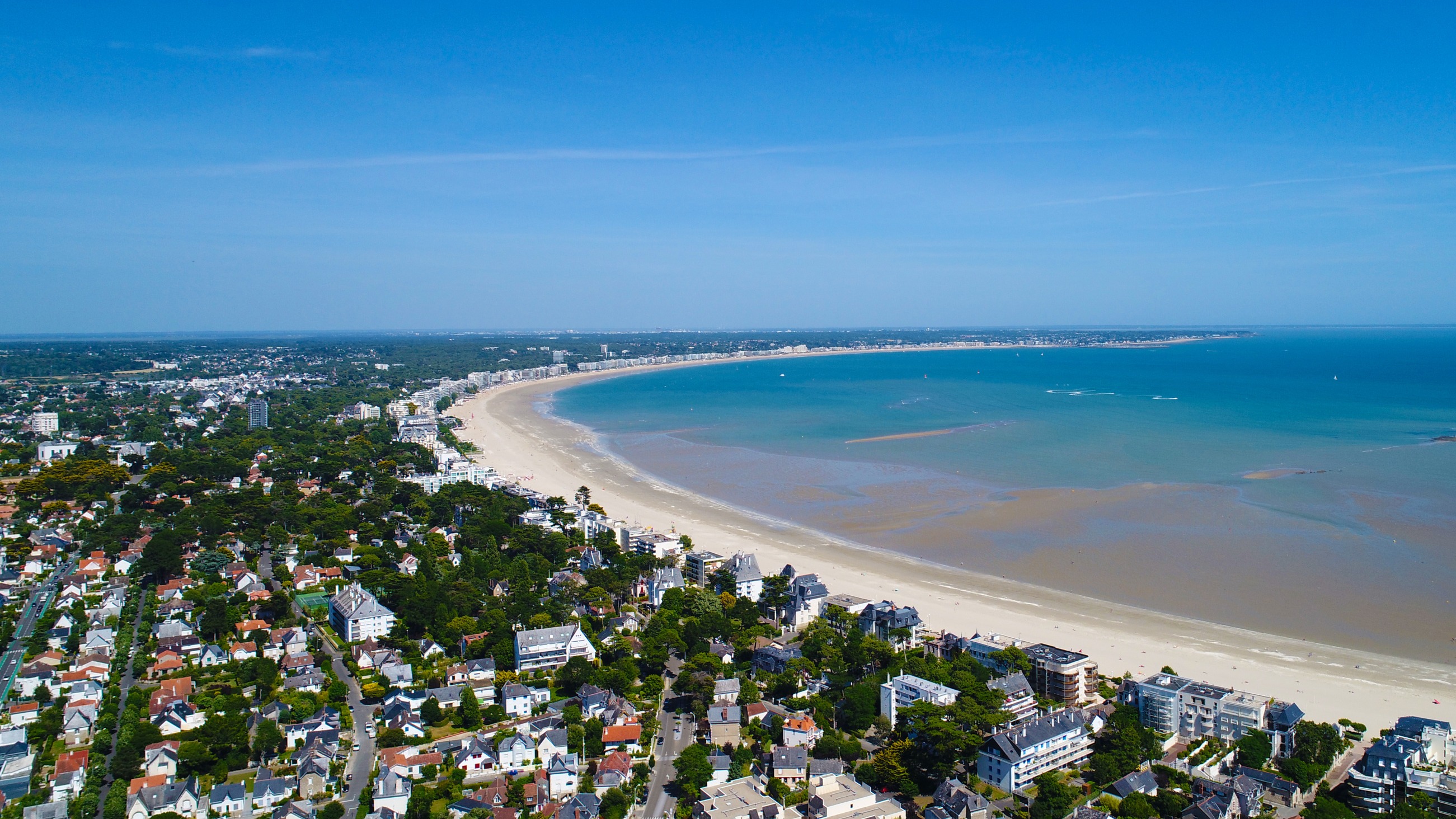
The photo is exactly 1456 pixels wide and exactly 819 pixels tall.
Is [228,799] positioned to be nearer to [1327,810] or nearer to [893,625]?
[893,625]

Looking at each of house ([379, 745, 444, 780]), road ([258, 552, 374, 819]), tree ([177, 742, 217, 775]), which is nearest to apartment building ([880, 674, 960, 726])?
house ([379, 745, 444, 780])

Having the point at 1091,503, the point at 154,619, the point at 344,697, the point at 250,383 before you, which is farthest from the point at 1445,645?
the point at 250,383

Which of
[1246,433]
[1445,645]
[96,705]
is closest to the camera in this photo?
[96,705]

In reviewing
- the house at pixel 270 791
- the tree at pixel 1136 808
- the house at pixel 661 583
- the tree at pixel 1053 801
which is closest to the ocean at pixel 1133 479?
the house at pixel 661 583

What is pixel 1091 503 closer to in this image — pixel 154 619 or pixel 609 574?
pixel 609 574

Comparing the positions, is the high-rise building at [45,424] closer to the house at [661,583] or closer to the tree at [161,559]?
the tree at [161,559]

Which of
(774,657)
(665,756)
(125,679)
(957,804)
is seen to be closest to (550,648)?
(665,756)
